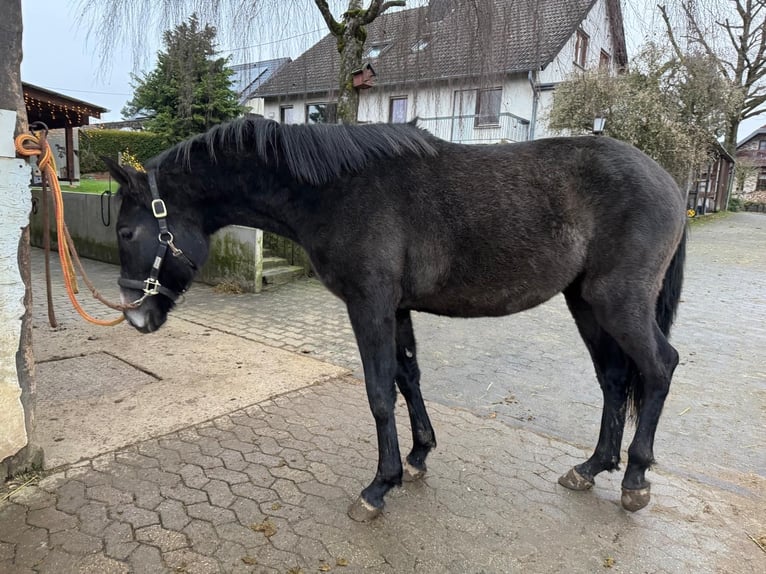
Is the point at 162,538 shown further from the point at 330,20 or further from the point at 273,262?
the point at 330,20

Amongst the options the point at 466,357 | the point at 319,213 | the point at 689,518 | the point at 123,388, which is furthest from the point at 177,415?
the point at 689,518

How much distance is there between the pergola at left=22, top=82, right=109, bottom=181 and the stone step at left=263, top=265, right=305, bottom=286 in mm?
5906

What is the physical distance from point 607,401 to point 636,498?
497 millimetres

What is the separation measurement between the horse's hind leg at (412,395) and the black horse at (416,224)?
285 mm

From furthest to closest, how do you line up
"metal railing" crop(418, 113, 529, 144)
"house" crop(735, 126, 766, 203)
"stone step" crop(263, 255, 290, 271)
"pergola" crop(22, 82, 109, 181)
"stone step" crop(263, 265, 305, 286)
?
"house" crop(735, 126, 766, 203) < "metal railing" crop(418, 113, 529, 144) < "pergola" crop(22, 82, 109, 181) < "stone step" crop(263, 255, 290, 271) < "stone step" crop(263, 265, 305, 286)

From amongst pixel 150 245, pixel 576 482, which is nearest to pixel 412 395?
pixel 576 482

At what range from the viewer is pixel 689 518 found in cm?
240

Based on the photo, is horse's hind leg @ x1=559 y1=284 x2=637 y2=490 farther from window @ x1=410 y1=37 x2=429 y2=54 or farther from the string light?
the string light

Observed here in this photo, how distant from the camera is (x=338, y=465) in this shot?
278 centimetres

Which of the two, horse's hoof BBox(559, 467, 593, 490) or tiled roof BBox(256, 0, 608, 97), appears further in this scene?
tiled roof BBox(256, 0, 608, 97)

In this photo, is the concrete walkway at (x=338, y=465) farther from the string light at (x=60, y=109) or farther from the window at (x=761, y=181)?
the window at (x=761, y=181)

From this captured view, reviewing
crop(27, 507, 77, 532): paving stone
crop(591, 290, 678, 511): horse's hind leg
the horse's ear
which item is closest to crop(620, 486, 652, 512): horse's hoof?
crop(591, 290, 678, 511): horse's hind leg

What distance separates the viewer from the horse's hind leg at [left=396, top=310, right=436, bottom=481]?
2.69m

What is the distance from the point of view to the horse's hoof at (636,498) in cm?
240
